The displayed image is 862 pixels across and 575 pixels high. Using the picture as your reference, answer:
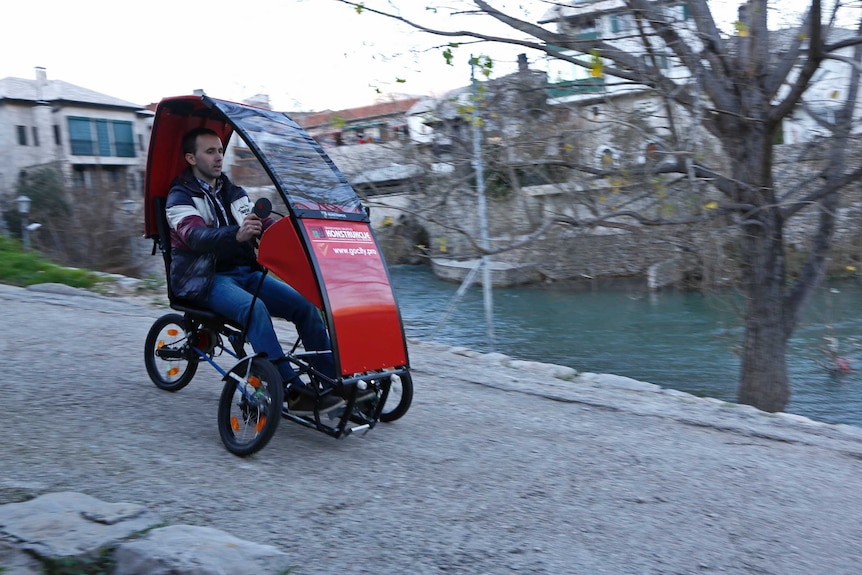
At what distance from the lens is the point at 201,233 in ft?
15.4

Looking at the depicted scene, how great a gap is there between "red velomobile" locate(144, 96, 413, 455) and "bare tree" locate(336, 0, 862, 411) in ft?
14.2

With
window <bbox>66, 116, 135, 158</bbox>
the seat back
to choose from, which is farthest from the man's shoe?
window <bbox>66, 116, 135, 158</bbox>

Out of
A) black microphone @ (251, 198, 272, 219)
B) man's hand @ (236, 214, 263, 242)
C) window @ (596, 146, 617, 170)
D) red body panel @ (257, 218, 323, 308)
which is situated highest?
window @ (596, 146, 617, 170)

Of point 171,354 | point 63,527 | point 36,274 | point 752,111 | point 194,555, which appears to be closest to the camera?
point 194,555

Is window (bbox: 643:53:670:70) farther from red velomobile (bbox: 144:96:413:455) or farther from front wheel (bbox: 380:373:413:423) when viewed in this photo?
front wheel (bbox: 380:373:413:423)

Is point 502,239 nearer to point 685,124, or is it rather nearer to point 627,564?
point 685,124

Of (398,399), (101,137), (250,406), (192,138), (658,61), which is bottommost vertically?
(398,399)

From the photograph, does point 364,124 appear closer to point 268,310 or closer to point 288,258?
point 268,310

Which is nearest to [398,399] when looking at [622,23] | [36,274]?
[622,23]

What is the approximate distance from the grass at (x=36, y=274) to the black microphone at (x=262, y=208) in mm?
7383

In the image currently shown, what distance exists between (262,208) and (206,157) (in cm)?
86

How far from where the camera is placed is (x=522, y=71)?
31.0 ft

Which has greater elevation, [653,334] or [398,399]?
[398,399]

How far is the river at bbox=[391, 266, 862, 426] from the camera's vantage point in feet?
46.7
